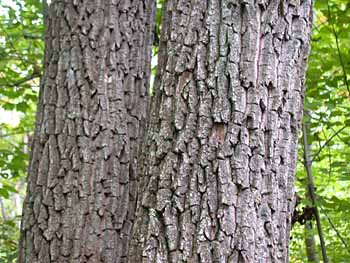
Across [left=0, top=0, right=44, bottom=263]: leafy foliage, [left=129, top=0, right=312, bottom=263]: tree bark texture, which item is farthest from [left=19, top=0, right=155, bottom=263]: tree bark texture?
[left=0, top=0, right=44, bottom=263]: leafy foliage

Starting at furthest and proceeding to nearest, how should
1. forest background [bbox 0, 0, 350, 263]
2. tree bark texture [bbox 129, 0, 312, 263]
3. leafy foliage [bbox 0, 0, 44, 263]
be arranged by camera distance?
leafy foliage [bbox 0, 0, 44, 263] → forest background [bbox 0, 0, 350, 263] → tree bark texture [bbox 129, 0, 312, 263]

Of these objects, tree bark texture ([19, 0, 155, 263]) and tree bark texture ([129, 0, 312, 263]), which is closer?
tree bark texture ([129, 0, 312, 263])

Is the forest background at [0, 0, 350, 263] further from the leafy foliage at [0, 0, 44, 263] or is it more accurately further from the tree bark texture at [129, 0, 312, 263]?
the tree bark texture at [129, 0, 312, 263]

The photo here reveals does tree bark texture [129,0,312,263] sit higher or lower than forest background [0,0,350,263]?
lower

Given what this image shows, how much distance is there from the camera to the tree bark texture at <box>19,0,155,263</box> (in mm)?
2477

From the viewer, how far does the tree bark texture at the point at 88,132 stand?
2.48 m

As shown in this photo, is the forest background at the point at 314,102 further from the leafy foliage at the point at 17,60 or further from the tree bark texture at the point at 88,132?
the tree bark texture at the point at 88,132

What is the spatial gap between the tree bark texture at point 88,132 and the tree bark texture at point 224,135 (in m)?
0.93

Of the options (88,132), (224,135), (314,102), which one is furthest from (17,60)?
(224,135)

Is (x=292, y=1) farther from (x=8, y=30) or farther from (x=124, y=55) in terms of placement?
(x=8, y=30)

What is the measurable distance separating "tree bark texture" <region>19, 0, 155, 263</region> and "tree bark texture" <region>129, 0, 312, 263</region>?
3.05 ft

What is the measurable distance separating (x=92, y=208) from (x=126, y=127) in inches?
17.7

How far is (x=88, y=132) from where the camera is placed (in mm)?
2607

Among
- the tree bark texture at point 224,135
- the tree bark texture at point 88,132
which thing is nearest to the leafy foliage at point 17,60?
the tree bark texture at point 88,132
